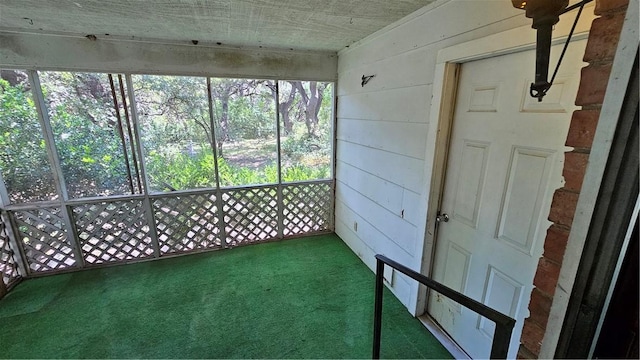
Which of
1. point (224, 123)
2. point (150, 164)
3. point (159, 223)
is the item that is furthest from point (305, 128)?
point (159, 223)

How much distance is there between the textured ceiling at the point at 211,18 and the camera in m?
1.72

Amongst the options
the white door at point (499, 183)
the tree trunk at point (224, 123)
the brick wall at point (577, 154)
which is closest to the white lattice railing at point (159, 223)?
the tree trunk at point (224, 123)

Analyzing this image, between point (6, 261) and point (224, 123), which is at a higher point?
point (224, 123)

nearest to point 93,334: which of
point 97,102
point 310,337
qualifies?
point 310,337

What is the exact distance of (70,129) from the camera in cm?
255

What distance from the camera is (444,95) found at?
5.56 ft

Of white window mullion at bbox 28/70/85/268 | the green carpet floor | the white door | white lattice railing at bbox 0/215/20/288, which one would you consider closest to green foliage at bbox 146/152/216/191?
white window mullion at bbox 28/70/85/268

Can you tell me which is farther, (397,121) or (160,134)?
(160,134)

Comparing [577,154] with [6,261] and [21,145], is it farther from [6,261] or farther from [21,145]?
[6,261]

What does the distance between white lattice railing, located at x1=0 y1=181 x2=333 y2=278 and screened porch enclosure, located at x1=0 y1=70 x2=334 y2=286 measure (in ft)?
0.04

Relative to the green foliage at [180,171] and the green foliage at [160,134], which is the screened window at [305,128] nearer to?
the green foliage at [160,134]

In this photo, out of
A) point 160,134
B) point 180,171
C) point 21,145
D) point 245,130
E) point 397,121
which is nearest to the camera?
point 397,121

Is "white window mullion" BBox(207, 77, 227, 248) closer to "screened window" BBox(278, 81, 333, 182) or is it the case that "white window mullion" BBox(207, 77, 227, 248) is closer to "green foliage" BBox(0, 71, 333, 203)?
"green foliage" BBox(0, 71, 333, 203)

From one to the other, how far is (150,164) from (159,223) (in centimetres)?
67
